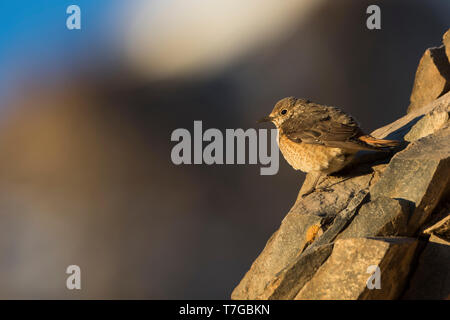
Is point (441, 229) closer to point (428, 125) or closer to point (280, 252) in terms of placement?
point (280, 252)

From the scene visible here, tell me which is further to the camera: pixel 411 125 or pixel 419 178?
pixel 411 125

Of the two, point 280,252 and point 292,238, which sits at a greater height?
point 292,238

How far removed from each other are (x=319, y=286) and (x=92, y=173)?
25.0 meters

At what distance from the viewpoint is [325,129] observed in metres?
7.33

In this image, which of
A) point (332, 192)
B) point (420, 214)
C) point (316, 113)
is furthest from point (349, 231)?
point (316, 113)

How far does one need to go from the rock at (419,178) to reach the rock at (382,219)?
5.4 inches

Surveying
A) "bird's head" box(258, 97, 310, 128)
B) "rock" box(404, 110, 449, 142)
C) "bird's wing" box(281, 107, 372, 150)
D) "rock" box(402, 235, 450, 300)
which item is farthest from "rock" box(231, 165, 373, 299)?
"bird's head" box(258, 97, 310, 128)

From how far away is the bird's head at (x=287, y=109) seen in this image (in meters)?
8.02

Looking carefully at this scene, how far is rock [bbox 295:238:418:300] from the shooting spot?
4109 mm

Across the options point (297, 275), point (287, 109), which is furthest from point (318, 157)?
point (297, 275)

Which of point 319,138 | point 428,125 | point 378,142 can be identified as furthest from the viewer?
point 319,138

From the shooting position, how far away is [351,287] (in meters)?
4.13

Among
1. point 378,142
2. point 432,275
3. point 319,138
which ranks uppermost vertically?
point 319,138

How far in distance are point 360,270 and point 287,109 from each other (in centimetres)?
435
